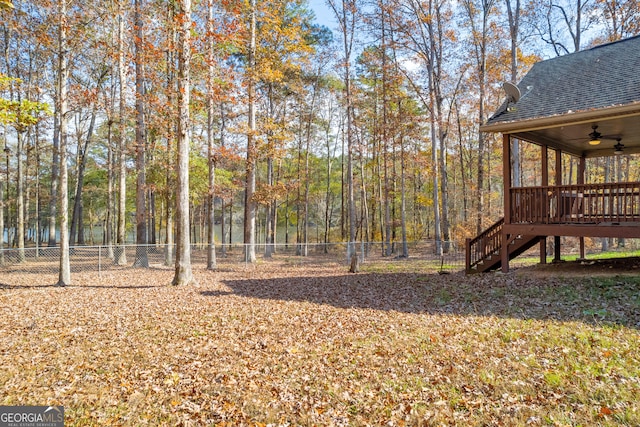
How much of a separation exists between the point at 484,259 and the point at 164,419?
9.39 meters

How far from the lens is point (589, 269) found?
9102 millimetres

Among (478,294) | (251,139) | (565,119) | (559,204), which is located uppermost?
(251,139)

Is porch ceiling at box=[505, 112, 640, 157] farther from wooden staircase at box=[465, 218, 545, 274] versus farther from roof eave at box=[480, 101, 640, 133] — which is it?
wooden staircase at box=[465, 218, 545, 274]

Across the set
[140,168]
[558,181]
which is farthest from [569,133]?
[140,168]

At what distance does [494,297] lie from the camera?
24.3 ft

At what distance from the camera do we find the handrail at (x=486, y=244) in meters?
10.2

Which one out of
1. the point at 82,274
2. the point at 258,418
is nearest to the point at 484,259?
the point at 258,418

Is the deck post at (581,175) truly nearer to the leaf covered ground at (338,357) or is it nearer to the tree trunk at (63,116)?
the leaf covered ground at (338,357)

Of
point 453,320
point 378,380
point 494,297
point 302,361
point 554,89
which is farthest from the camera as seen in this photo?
point 554,89

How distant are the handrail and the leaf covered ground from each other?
78.2 inches

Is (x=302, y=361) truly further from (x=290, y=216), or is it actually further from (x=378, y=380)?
(x=290, y=216)

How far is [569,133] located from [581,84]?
1.29 m

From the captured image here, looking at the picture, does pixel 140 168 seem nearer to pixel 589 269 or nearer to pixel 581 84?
pixel 581 84

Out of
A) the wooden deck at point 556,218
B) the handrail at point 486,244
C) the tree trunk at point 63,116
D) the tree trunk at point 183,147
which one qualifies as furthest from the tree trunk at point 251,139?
the wooden deck at point 556,218
